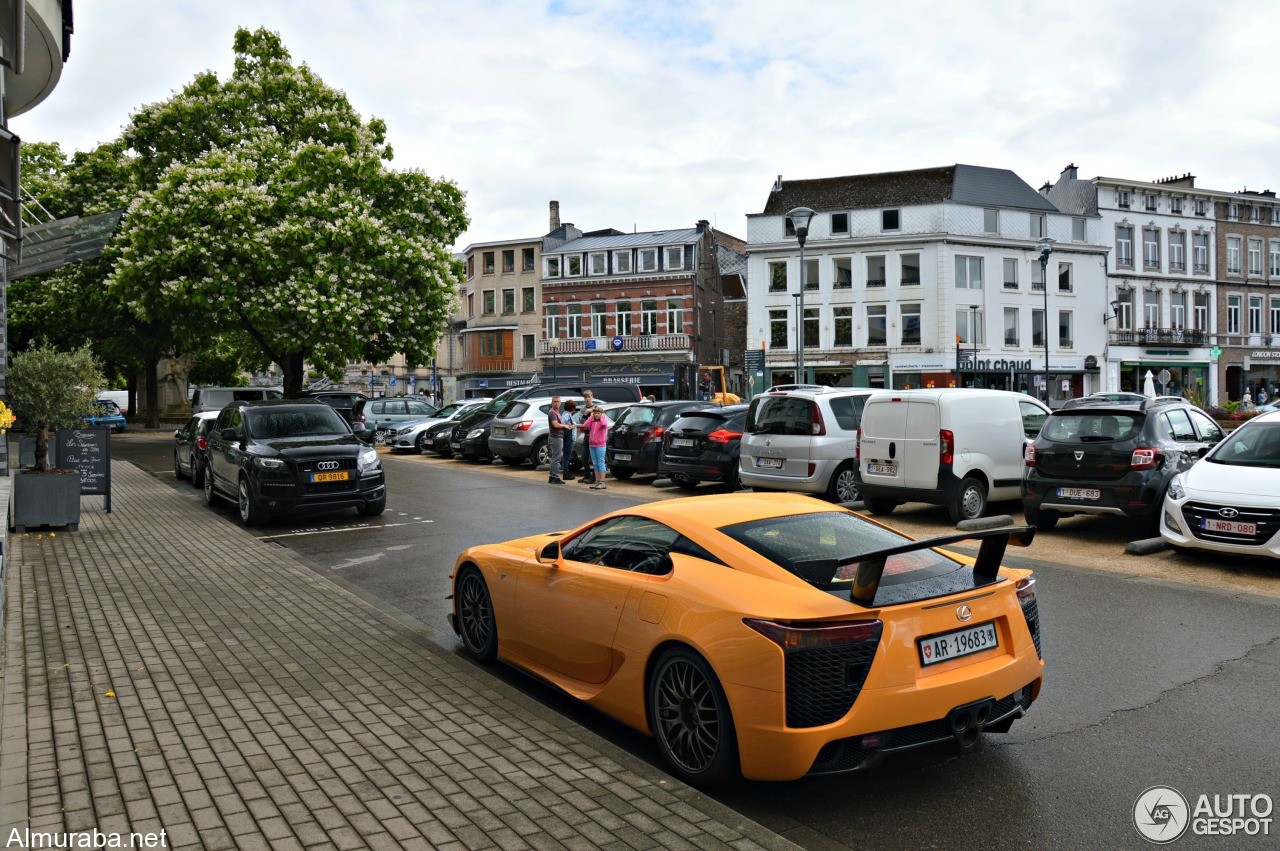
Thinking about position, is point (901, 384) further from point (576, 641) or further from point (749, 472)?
point (576, 641)

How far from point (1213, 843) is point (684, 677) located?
87.1 inches

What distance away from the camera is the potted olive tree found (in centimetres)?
1218

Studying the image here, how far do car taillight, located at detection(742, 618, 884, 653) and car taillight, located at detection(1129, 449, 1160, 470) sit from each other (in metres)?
8.64

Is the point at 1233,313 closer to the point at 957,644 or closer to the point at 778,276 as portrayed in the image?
the point at 778,276

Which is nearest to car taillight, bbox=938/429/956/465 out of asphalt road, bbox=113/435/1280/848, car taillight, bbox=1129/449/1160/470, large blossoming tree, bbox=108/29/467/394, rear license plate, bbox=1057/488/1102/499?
rear license plate, bbox=1057/488/1102/499

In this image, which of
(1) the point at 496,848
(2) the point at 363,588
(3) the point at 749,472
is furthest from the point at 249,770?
(3) the point at 749,472

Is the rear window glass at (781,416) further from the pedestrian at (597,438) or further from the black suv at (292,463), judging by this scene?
the black suv at (292,463)

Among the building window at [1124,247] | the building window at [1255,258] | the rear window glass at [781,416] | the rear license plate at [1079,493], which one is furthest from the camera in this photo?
the building window at [1255,258]

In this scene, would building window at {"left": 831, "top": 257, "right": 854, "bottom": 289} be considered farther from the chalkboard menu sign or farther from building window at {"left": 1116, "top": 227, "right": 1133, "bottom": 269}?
the chalkboard menu sign

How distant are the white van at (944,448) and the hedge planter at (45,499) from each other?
10327mm

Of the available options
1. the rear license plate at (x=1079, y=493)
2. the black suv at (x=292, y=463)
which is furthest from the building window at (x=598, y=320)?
the rear license plate at (x=1079, y=493)

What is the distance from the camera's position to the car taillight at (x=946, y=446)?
12.9 metres

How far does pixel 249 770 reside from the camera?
4.46 m

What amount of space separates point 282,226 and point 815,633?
1061 inches
